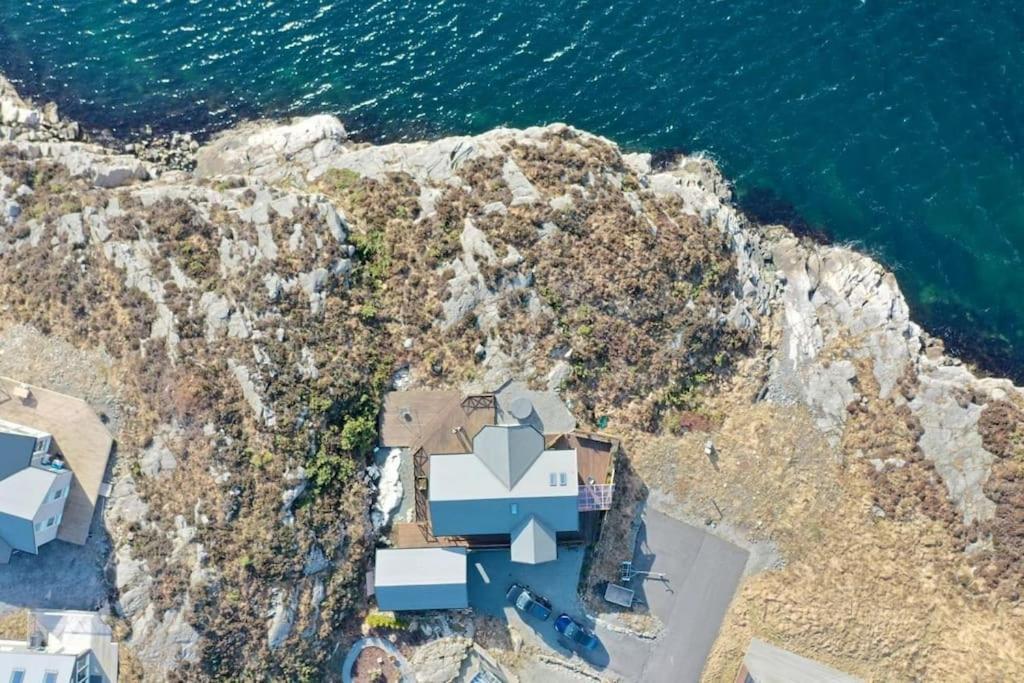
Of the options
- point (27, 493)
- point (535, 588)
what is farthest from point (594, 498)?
point (27, 493)

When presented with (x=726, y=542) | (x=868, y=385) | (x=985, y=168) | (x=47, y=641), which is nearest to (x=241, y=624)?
(x=47, y=641)

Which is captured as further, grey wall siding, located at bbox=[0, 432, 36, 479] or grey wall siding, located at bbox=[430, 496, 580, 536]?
grey wall siding, located at bbox=[430, 496, 580, 536]

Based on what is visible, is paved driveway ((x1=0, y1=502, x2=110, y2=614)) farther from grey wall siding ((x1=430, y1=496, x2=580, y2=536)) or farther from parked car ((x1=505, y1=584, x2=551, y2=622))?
parked car ((x1=505, y1=584, x2=551, y2=622))

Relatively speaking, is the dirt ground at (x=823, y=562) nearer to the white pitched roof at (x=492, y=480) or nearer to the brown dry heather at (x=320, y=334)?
the brown dry heather at (x=320, y=334)

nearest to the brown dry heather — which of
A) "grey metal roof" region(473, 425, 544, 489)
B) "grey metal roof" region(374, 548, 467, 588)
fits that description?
"grey metal roof" region(374, 548, 467, 588)

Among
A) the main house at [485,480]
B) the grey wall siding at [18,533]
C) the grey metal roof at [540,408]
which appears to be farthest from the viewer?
the grey metal roof at [540,408]

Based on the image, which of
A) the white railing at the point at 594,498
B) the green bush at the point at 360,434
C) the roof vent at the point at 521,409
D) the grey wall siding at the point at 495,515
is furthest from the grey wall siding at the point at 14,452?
the white railing at the point at 594,498
